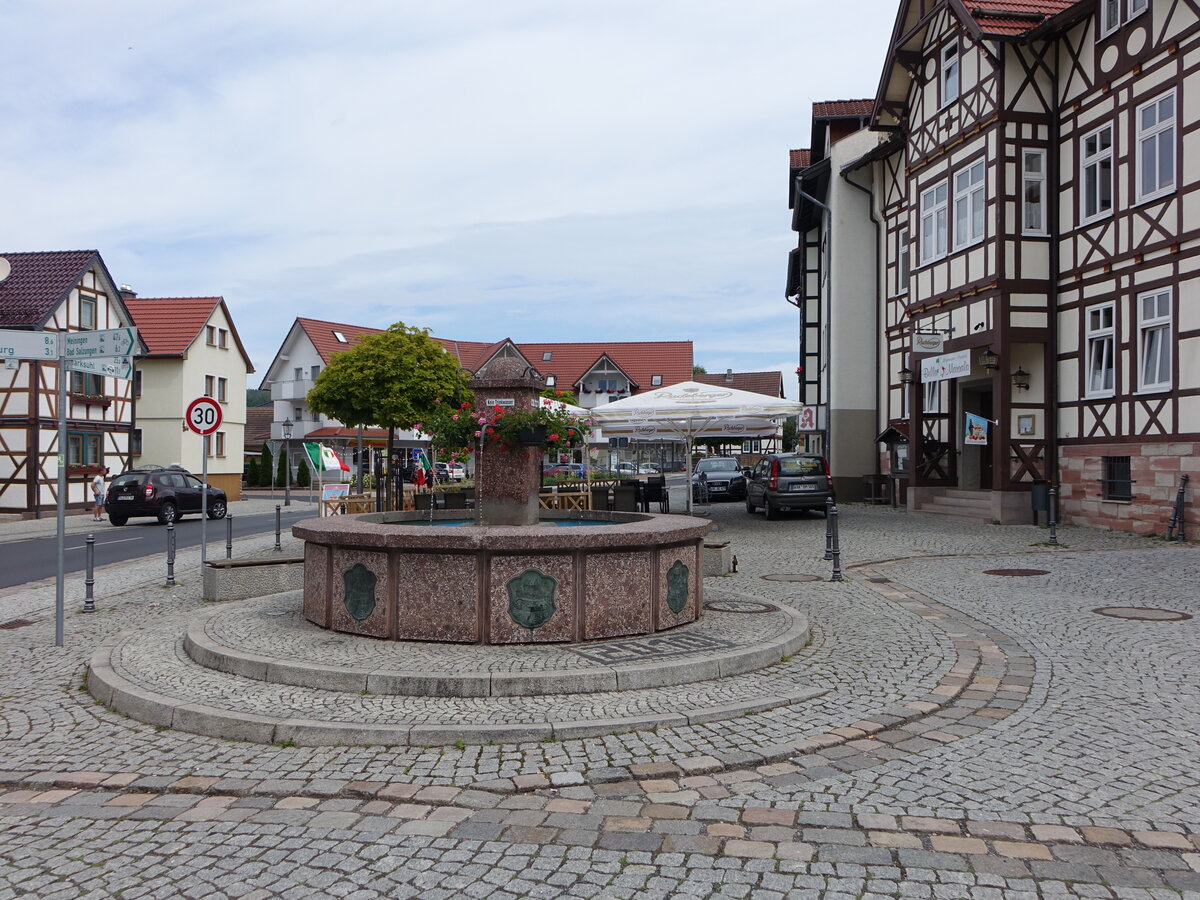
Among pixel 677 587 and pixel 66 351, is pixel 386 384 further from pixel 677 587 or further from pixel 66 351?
pixel 677 587

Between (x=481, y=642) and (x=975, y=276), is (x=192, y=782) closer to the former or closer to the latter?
(x=481, y=642)

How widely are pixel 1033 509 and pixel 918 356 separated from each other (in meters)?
5.22

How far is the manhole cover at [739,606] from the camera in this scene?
8.91m

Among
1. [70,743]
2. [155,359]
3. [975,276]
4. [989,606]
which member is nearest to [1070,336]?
[975,276]

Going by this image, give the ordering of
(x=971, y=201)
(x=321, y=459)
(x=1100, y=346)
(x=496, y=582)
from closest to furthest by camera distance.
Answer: (x=496, y=582) < (x=1100, y=346) < (x=321, y=459) < (x=971, y=201)

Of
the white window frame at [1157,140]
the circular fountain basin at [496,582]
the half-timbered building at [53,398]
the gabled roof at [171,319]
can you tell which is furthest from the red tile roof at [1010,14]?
the gabled roof at [171,319]

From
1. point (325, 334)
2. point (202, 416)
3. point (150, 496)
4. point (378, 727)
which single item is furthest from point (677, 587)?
point (325, 334)

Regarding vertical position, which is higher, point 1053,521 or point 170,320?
point 170,320

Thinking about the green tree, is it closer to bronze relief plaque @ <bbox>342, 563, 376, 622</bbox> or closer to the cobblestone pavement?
bronze relief plaque @ <bbox>342, 563, 376, 622</bbox>

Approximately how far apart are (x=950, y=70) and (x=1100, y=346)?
7726 millimetres

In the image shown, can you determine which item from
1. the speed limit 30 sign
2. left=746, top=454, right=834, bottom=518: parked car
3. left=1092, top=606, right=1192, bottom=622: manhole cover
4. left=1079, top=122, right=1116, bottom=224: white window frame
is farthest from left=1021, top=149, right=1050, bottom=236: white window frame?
the speed limit 30 sign

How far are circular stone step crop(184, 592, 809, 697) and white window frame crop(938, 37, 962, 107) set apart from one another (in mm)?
17479

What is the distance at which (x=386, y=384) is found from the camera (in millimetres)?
25047

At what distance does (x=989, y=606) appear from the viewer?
32.6ft
